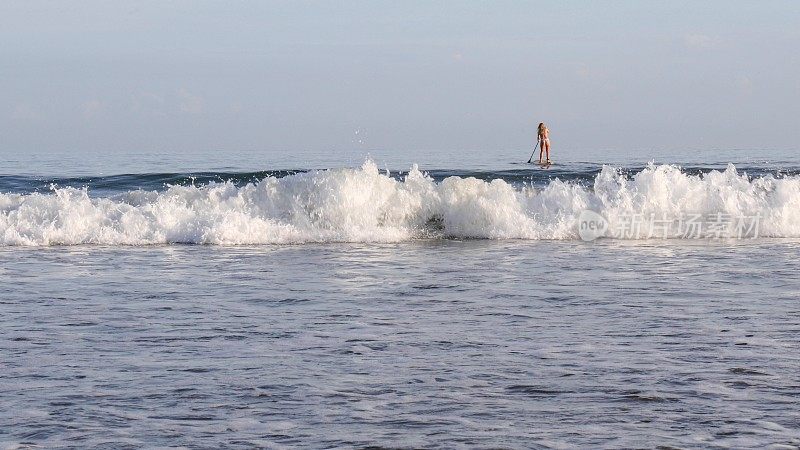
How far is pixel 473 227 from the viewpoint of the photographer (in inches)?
731

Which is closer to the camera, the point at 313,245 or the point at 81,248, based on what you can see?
the point at 81,248

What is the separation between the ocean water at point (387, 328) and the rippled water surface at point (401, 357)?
1.0 inches

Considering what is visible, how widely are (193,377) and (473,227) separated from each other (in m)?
12.5

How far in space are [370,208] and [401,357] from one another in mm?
11988

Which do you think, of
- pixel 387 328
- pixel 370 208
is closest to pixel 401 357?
pixel 387 328

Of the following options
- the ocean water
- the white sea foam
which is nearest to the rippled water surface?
the ocean water

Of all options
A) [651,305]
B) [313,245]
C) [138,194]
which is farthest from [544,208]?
[651,305]

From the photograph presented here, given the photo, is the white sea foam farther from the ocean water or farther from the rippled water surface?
the rippled water surface

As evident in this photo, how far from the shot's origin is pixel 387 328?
27.0 ft

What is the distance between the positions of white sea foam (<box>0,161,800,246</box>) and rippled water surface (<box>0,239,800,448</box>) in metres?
4.54

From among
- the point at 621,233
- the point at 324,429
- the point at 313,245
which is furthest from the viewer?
the point at 621,233

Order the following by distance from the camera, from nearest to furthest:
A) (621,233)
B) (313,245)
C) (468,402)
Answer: (468,402) < (313,245) < (621,233)

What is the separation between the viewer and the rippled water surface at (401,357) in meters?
5.32

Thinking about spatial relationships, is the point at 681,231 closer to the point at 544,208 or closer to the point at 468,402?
the point at 544,208
